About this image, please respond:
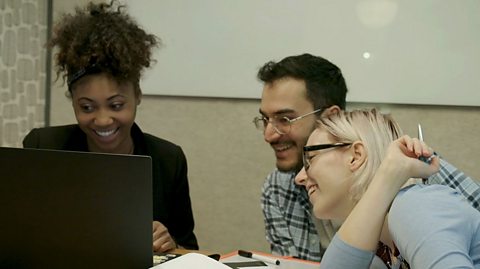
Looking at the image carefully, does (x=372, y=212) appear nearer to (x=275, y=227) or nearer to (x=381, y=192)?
(x=381, y=192)

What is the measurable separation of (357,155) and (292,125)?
504 mm

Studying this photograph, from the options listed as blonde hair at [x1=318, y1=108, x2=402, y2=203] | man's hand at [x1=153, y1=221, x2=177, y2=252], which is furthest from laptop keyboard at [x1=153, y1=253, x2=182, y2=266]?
blonde hair at [x1=318, y1=108, x2=402, y2=203]

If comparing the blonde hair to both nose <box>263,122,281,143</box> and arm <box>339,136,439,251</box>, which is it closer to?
arm <box>339,136,439,251</box>

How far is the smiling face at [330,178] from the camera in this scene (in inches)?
45.8

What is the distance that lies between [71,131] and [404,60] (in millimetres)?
1316

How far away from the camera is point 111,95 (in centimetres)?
164

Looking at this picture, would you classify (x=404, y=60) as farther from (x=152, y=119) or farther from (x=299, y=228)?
(x=152, y=119)

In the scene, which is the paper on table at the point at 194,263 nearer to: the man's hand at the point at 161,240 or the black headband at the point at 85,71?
the man's hand at the point at 161,240

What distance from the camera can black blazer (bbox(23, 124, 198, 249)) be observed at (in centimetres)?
177

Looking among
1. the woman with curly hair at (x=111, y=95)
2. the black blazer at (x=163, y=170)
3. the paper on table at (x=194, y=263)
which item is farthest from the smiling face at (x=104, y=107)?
the paper on table at (x=194, y=263)

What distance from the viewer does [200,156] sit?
251 centimetres

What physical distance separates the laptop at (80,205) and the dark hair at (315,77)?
94 cm

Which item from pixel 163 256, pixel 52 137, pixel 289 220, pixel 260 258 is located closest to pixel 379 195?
pixel 260 258

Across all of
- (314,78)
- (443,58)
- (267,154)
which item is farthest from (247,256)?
(443,58)
